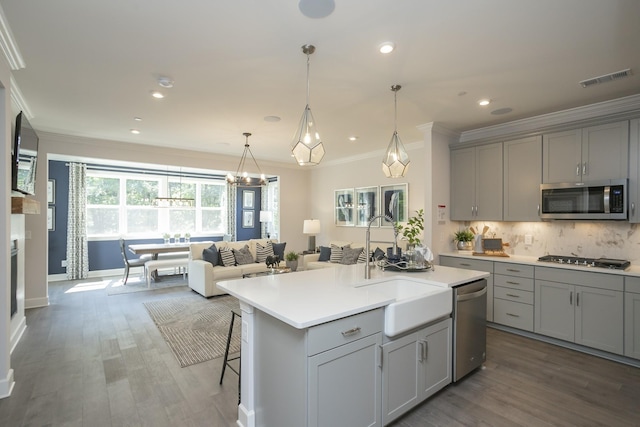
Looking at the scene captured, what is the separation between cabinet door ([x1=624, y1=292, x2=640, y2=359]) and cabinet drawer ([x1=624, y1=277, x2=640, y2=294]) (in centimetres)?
4

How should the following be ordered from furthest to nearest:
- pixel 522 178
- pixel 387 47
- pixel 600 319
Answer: pixel 522 178 < pixel 600 319 < pixel 387 47

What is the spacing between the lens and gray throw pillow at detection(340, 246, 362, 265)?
5.80 metres

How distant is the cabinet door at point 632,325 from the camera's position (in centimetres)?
292

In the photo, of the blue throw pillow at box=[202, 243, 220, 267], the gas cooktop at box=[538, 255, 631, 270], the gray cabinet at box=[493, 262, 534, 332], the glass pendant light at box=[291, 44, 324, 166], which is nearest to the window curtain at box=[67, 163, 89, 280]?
the blue throw pillow at box=[202, 243, 220, 267]

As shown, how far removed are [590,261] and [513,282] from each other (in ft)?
2.55

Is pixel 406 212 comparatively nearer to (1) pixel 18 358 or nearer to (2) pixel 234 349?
(2) pixel 234 349

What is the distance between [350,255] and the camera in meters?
5.86

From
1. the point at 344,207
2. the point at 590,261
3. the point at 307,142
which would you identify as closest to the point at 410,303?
the point at 307,142

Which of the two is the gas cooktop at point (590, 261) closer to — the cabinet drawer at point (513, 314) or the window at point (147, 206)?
the cabinet drawer at point (513, 314)

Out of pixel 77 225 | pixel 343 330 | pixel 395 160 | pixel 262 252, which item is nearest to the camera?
pixel 343 330

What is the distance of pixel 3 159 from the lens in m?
2.43

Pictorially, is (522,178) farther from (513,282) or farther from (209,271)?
(209,271)

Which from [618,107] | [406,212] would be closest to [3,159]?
[406,212]

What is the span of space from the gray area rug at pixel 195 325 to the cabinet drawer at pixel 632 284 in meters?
3.87
